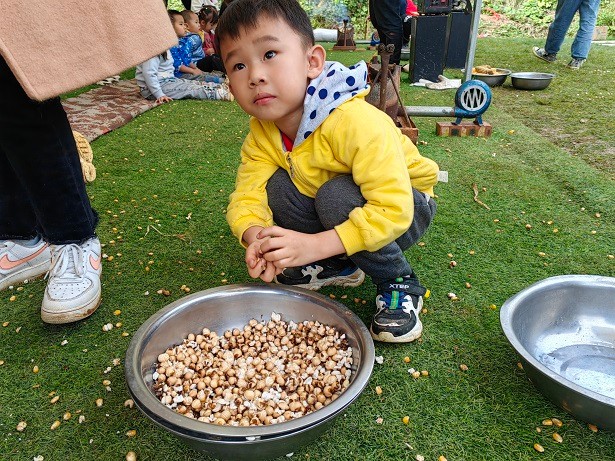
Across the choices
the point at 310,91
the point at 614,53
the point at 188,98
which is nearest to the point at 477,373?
the point at 310,91

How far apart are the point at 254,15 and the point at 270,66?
12cm

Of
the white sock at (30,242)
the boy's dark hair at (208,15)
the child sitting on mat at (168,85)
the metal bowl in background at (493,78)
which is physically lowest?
the metal bowl in background at (493,78)

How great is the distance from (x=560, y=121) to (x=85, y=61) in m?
3.22

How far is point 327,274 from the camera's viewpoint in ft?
5.35

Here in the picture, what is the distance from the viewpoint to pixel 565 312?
4.48 ft

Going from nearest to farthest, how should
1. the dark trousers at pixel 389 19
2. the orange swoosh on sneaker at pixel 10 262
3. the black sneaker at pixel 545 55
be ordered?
1. the orange swoosh on sneaker at pixel 10 262
2. the dark trousers at pixel 389 19
3. the black sneaker at pixel 545 55

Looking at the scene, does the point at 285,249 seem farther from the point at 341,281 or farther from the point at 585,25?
the point at 585,25

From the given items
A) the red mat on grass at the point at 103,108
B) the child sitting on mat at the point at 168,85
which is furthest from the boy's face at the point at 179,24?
the red mat on grass at the point at 103,108

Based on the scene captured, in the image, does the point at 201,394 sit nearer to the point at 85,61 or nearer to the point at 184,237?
the point at 85,61

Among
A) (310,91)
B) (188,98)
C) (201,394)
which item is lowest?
(188,98)

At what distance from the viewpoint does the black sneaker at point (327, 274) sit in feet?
5.32

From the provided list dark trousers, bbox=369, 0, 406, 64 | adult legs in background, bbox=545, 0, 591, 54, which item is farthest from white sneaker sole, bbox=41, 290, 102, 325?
adult legs in background, bbox=545, 0, 591, 54

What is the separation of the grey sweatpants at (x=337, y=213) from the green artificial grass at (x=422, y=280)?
0.67 feet

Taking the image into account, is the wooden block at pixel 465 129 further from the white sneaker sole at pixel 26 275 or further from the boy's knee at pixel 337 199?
the white sneaker sole at pixel 26 275
